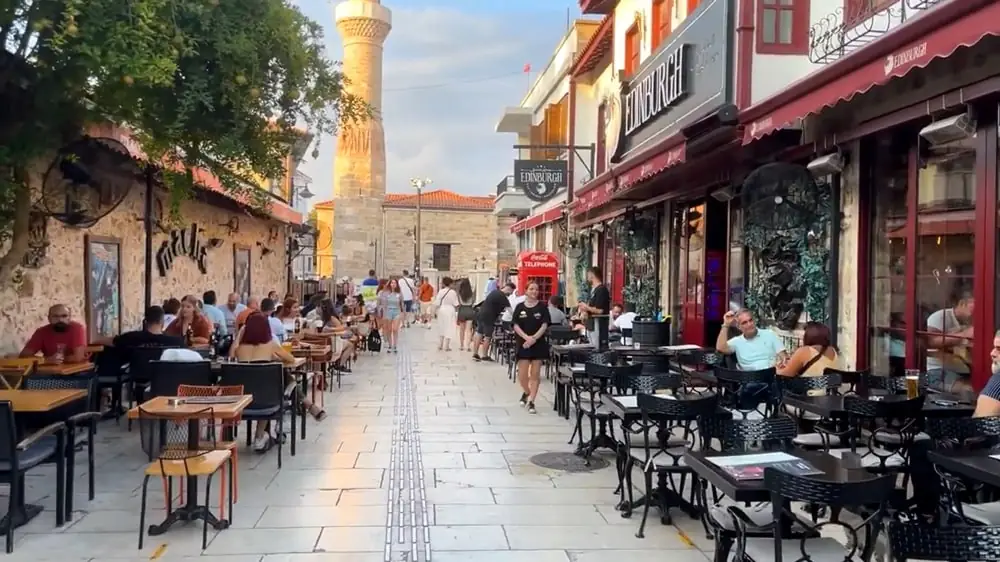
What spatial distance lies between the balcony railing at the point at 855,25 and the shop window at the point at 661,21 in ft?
14.3

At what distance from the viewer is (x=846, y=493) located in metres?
3.28

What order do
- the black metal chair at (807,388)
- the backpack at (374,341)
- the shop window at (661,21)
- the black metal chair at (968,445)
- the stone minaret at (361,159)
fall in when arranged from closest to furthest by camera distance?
the black metal chair at (968,445) → the black metal chair at (807,388) → the shop window at (661,21) → the backpack at (374,341) → the stone minaret at (361,159)

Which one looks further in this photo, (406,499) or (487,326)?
(487,326)

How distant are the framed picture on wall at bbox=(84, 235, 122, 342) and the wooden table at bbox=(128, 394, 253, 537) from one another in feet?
15.2

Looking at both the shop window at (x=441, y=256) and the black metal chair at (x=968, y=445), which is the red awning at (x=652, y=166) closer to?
the black metal chair at (x=968, y=445)

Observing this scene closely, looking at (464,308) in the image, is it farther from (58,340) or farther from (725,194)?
(58,340)

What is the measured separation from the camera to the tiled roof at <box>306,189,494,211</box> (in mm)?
48469

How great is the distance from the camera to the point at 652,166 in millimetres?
9711

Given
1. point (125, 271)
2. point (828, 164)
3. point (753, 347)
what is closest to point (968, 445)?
point (753, 347)

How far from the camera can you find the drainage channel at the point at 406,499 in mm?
4809

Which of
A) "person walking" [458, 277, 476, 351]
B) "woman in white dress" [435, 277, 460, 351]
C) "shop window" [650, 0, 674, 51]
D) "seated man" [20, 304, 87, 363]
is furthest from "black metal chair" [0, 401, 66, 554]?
"woman in white dress" [435, 277, 460, 351]

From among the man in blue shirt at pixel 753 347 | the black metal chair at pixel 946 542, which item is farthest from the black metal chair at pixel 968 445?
the man in blue shirt at pixel 753 347

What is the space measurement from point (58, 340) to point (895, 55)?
296 inches

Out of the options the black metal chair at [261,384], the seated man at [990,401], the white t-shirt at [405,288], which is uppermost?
the white t-shirt at [405,288]
